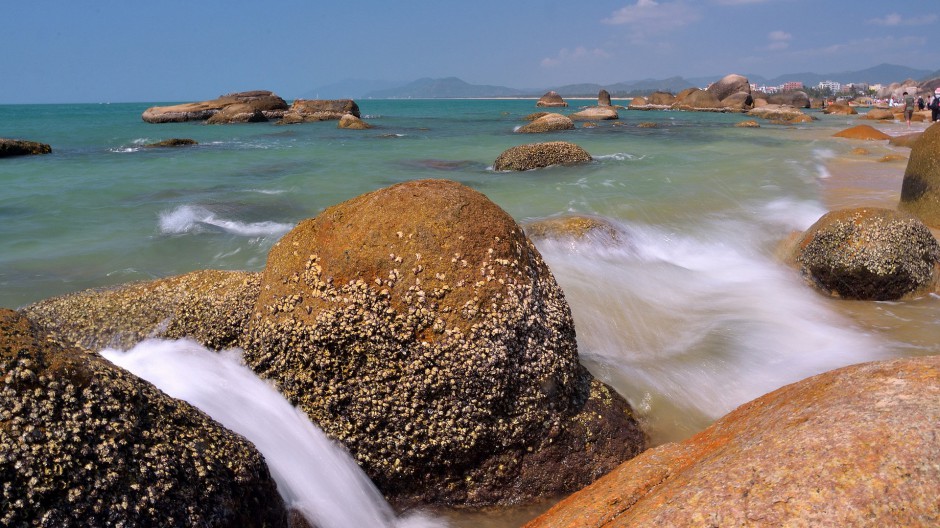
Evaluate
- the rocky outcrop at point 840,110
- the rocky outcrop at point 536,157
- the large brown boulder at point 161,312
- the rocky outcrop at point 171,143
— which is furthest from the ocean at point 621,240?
the rocky outcrop at point 840,110

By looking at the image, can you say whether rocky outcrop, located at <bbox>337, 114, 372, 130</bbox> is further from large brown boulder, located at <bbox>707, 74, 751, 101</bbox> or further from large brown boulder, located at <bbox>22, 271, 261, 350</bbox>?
large brown boulder, located at <bbox>707, 74, 751, 101</bbox>

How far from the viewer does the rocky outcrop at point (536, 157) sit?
16.6 m

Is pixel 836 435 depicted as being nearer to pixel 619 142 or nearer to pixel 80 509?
pixel 80 509

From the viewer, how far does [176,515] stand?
247 cm

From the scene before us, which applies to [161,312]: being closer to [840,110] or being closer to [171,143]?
[171,143]

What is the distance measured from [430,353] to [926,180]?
9.81 metres

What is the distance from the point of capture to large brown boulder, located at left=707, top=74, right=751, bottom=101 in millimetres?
63441

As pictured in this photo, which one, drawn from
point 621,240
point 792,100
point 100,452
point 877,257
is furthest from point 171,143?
point 792,100

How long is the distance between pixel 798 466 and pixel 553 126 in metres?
33.3

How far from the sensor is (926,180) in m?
9.59

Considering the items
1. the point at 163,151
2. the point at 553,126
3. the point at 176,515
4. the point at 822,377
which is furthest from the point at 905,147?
the point at 163,151

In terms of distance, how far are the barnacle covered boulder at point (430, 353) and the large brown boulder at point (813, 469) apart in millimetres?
907

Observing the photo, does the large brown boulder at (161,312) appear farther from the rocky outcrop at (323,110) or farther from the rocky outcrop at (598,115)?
the rocky outcrop at (598,115)

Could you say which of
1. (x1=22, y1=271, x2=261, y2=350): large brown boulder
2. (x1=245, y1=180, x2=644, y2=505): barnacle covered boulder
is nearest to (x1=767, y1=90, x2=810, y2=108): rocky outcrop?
(x1=245, y1=180, x2=644, y2=505): barnacle covered boulder
